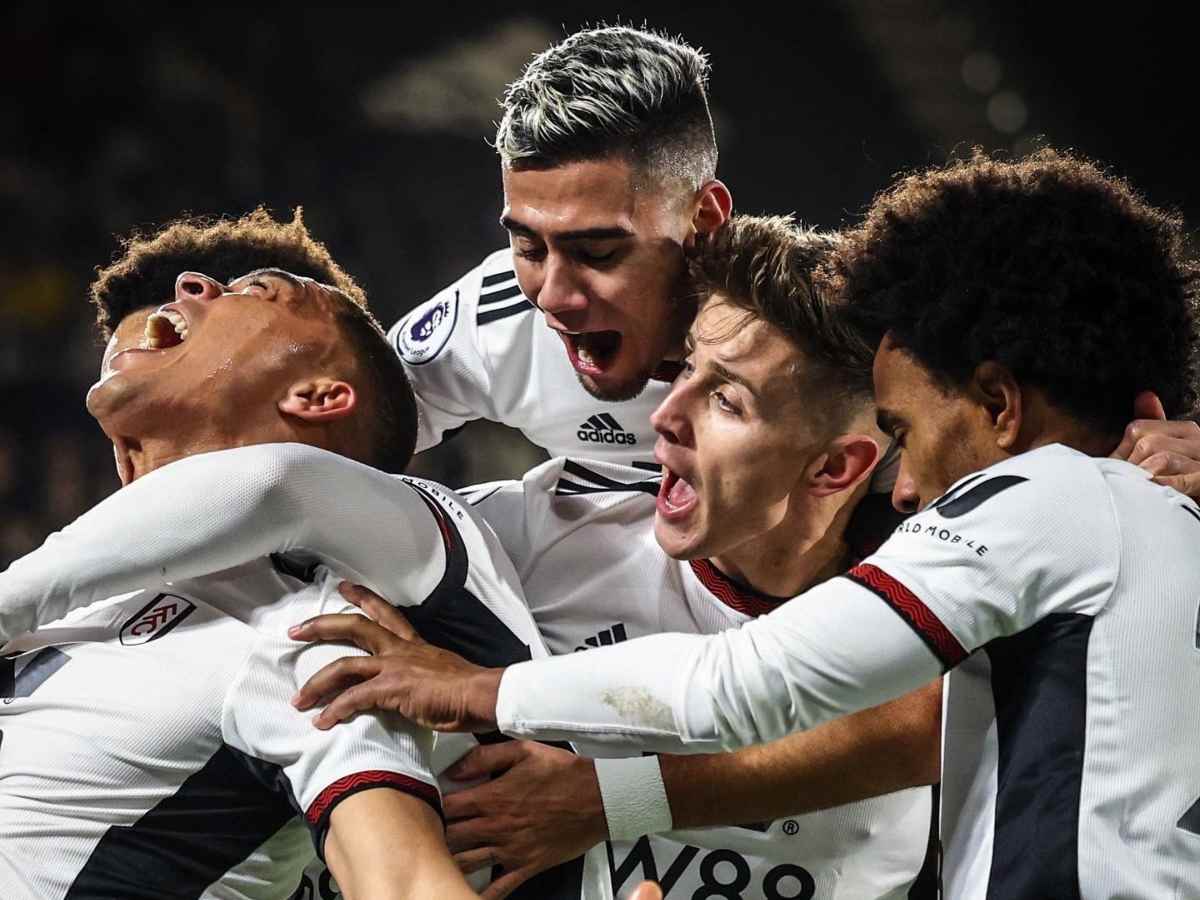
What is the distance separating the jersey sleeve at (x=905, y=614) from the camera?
1615mm

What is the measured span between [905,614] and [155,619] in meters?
1.09

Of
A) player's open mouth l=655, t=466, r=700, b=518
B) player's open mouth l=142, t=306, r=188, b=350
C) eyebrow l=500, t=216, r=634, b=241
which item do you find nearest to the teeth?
player's open mouth l=142, t=306, r=188, b=350

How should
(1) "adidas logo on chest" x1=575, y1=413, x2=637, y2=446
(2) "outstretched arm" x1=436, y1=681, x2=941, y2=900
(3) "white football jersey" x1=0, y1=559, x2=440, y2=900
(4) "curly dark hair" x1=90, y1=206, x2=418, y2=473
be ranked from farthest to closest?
(1) "adidas logo on chest" x1=575, y1=413, x2=637, y2=446
(4) "curly dark hair" x1=90, y1=206, x2=418, y2=473
(2) "outstretched arm" x1=436, y1=681, x2=941, y2=900
(3) "white football jersey" x1=0, y1=559, x2=440, y2=900

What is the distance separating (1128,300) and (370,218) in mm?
4777

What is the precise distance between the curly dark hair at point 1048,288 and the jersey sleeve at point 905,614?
0.19 m

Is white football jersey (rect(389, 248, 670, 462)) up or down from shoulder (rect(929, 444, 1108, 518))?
down

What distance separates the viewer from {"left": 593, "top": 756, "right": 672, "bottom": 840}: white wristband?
2213 millimetres

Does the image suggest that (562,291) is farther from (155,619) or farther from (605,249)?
(155,619)

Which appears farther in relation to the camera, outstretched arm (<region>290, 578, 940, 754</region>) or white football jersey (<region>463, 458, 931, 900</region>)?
white football jersey (<region>463, 458, 931, 900</region>)

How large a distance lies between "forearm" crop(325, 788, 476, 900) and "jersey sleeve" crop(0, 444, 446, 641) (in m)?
0.38

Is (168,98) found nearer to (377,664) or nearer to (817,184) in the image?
(817,184)

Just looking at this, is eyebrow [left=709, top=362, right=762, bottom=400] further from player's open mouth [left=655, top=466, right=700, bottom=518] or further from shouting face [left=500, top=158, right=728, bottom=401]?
shouting face [left=500, top=158, right=728, bottom=401]

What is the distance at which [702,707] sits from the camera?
A: 1.70 meters

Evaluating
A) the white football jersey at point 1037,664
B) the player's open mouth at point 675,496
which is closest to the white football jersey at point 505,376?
the player's open mouth at point 675,496
